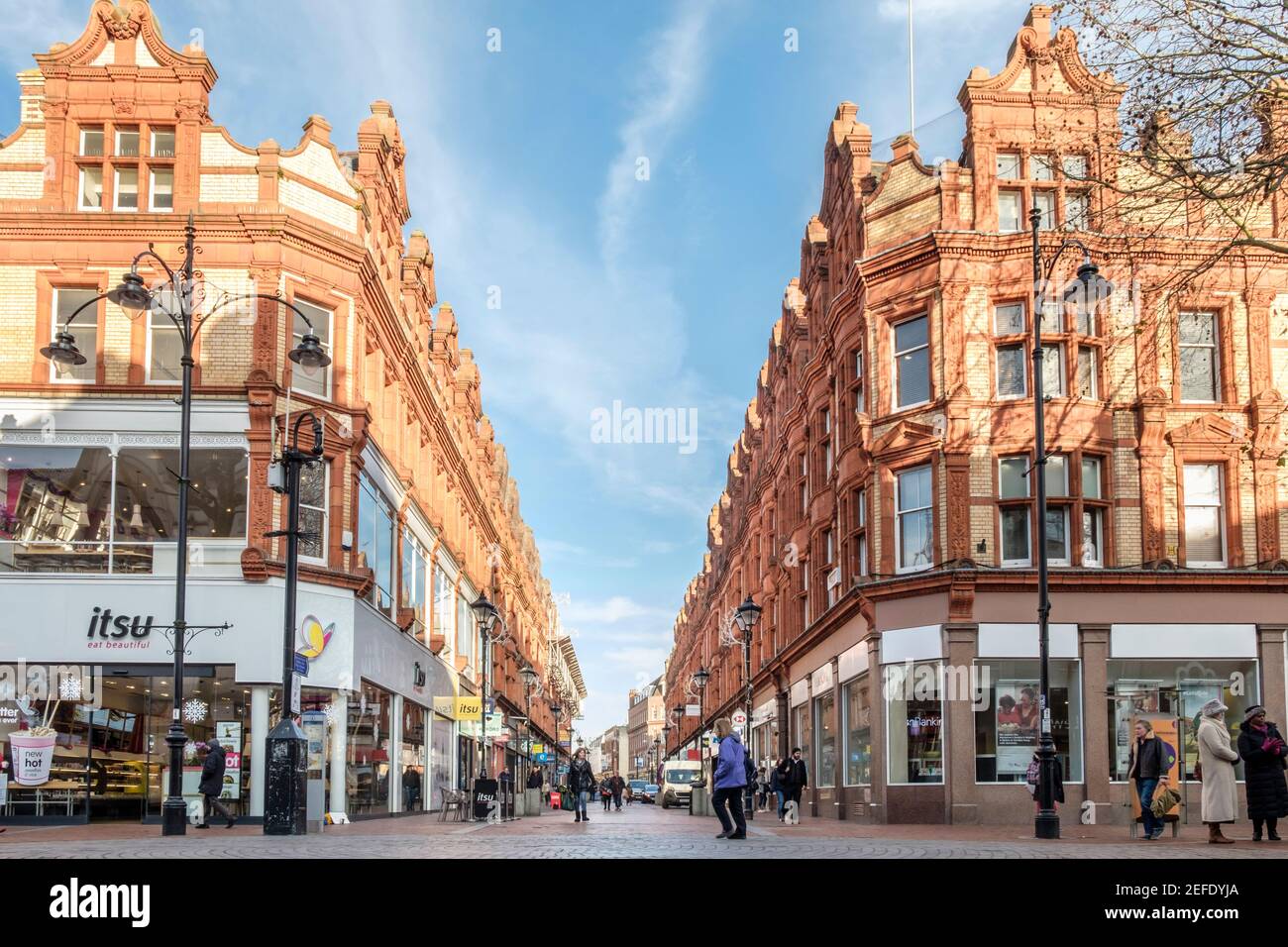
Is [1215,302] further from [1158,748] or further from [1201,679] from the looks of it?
[1158,748]

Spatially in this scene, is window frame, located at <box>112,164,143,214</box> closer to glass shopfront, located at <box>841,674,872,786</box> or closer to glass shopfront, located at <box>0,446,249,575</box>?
glass shopfront, located at <box>0,446,249,575</box>

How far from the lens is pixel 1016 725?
99.1ft

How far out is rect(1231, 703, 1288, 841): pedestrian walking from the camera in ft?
57.3

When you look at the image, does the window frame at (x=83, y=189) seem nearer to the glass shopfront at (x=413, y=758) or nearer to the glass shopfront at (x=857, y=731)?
the glass shopfront at (x=413, y=758)

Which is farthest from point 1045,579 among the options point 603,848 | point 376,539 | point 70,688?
point 70,688

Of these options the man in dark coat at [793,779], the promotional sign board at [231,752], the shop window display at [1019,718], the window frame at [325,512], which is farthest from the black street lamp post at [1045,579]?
the promotional sign board at [231,752]

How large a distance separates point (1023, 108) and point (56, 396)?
23557mm

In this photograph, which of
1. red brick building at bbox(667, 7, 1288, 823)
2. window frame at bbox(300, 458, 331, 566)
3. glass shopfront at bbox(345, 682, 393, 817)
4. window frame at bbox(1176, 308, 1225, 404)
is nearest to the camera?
red brick building at bbox(667, 7, 1288, 823)

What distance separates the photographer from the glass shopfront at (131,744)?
92.8 ft

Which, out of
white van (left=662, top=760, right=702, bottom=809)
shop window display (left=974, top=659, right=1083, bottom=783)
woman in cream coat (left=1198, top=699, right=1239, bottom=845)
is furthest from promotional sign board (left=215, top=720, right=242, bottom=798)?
white van (left=662, top=760, right=702, bottom=809)

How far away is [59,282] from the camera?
31.1 m

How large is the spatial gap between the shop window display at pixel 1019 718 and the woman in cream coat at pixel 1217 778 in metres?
11.9

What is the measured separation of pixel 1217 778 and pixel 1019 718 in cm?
1255

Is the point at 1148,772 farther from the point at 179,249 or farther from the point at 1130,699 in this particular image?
the point at 179,249
